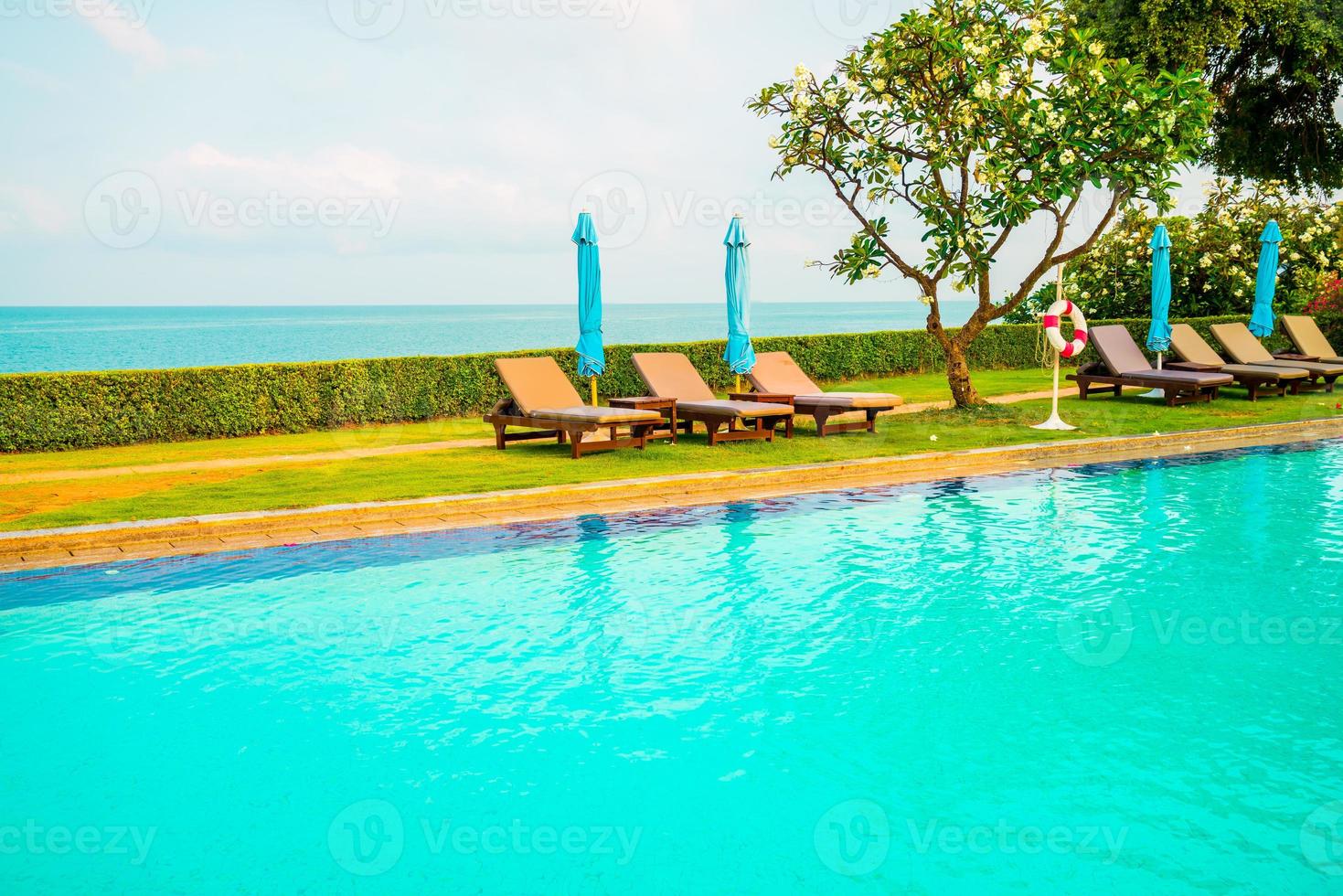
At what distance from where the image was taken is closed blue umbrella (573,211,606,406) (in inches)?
623

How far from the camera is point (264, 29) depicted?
50.9 metres

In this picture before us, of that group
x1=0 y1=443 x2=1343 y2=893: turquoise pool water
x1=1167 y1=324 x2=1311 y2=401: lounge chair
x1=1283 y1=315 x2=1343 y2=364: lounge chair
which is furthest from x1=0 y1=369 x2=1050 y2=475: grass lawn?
x1=1283 y1=315 x2=1343 y2=364: lounge chair

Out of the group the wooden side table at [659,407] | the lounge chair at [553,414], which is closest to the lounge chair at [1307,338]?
the wooden side table at [659,407]

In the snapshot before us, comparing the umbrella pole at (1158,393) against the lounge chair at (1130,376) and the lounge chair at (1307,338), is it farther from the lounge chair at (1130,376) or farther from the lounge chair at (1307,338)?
the lounge chair at (1307,338)

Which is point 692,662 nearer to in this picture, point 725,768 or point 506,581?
point 725,768

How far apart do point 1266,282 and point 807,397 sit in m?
12.8

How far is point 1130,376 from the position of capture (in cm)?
1988

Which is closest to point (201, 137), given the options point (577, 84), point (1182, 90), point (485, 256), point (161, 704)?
point (577, 84)

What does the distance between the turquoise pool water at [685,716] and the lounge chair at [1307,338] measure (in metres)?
15.9

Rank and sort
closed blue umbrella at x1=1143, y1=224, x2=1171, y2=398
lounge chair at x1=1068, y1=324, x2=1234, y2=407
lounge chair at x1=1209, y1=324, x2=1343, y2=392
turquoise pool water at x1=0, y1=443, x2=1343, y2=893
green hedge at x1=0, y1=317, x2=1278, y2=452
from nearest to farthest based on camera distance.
Answer: turquoise pool water at x1=0, y1=443, x2=1343, y2=893, green hedge at x1=0, y1=317, x2=1278, y2=452, lounge chair at x1=1068, y1=324, x2=1234, y2=407, closed blue umbrella at x1=1143, y1=224, x2=1171, y2=398, lounge chair at x1=1209, y1=324, x2=1343, y2=392

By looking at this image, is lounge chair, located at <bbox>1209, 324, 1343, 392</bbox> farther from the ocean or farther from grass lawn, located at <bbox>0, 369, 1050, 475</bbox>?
the ocean

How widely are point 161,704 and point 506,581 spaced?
118 inches

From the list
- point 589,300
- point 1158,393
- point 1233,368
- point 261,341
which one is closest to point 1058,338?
point 1158,393

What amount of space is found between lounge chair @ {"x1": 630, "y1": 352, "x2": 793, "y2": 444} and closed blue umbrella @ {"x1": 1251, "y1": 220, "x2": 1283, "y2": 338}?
42.3 ft
